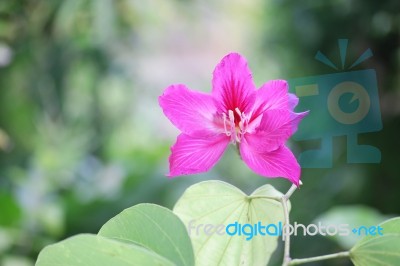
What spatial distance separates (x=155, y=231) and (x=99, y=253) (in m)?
0.02

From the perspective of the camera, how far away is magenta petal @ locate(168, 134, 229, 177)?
0.15 meters

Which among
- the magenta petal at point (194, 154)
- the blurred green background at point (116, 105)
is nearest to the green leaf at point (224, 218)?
the magenta petal at point (194, 154)

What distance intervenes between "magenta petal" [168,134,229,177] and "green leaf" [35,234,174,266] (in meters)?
0.02

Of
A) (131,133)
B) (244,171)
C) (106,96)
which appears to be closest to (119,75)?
(106,96)

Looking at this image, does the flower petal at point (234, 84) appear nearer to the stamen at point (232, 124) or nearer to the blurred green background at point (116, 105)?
the stamen at point (232, 124)

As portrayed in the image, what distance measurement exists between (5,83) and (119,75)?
8.3 inches

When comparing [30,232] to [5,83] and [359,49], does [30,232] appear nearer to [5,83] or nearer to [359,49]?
[5,83]

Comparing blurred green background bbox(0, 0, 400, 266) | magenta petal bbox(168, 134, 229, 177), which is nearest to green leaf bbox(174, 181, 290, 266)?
magenta petal bbox(168, 134, 229, 177)

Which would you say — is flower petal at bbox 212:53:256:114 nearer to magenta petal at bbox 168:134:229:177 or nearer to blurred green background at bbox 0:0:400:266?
magenta petal at bbox 168:134:229:177

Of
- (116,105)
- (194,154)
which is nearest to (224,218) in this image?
(194,154)

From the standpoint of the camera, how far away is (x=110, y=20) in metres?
0.91

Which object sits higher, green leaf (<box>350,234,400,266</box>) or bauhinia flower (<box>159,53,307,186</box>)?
bauhinia flower (<box>159,53,307,186</box>)

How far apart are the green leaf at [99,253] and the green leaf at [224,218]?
0.03 meters

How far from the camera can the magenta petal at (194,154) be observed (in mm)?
150
